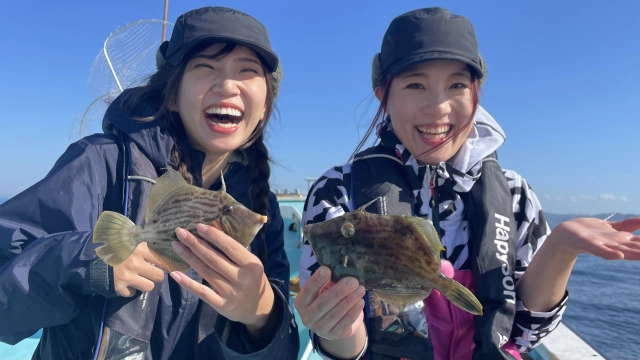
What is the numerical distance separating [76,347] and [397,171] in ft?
9.03

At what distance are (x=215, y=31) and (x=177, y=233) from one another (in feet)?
5.40

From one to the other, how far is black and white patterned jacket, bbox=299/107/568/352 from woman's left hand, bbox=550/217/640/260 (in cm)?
61

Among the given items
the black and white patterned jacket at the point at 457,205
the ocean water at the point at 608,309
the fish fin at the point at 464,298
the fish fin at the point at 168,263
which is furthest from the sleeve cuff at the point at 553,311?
the ocean water at the point at 608,309

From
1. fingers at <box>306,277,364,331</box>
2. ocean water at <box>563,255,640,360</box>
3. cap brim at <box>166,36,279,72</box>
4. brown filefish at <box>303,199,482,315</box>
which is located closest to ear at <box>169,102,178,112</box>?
cap brim at <box>166,36,279,72</box>

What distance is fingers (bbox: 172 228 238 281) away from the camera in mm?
2041

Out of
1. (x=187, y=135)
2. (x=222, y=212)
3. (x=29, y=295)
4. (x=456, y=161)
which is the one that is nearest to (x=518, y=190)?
(x=456, y=161)

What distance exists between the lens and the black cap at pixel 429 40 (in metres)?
2.77

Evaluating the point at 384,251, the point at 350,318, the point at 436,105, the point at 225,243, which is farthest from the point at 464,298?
the point at 436,105

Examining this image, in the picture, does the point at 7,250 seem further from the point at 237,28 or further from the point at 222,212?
the point at 237,28

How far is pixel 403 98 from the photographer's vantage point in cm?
292

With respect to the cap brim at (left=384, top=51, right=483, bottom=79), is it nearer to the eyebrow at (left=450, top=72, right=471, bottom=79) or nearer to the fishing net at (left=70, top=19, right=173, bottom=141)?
the eyebrow at (left=450, top=72, right=471, bottom=79)

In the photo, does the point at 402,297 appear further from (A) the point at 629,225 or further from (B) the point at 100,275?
(B) the point at 100,275

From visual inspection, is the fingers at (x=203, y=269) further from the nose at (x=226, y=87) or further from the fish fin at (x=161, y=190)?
the nose at (x=226, y=87)

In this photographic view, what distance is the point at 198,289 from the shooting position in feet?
7.23
